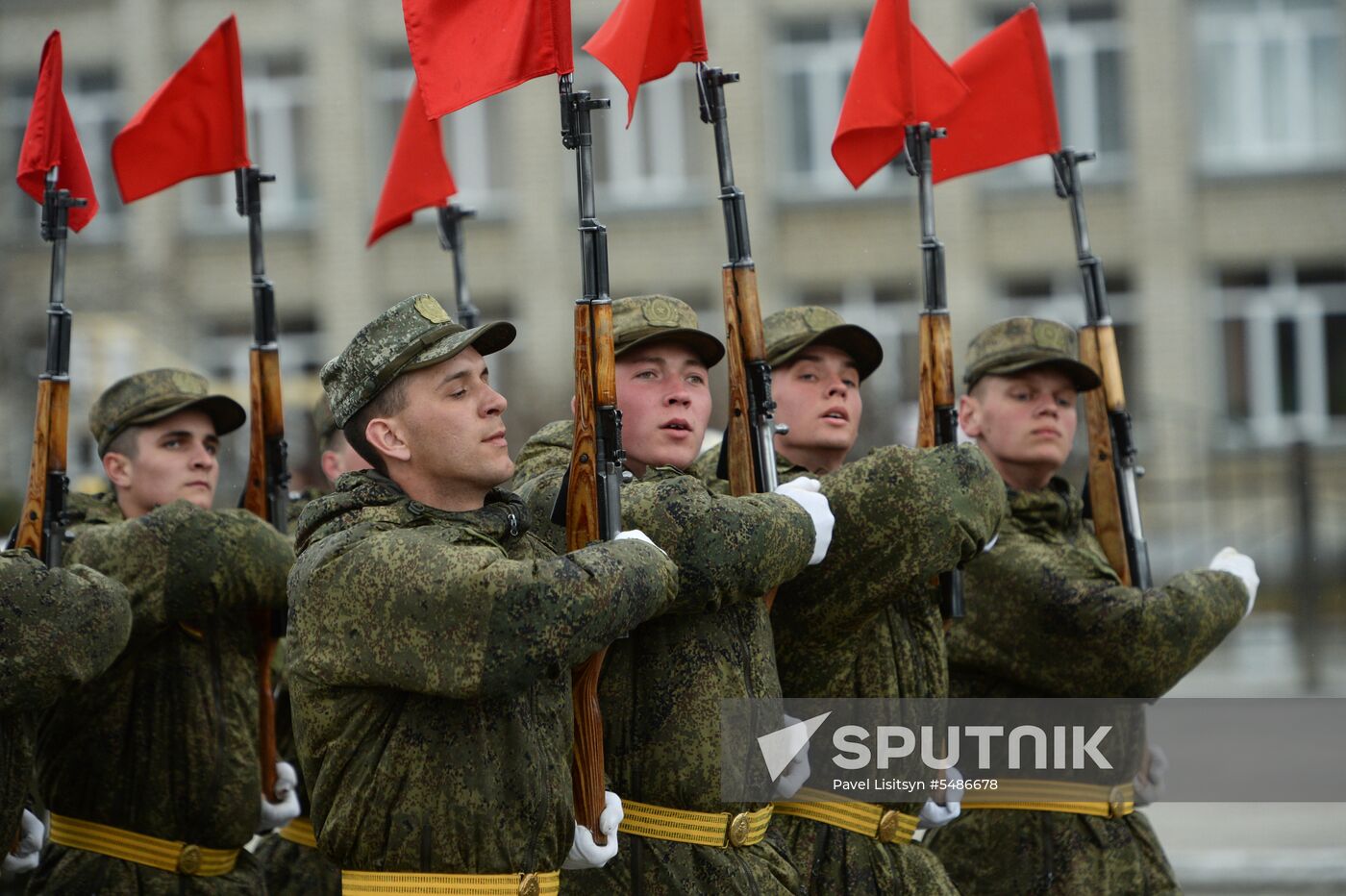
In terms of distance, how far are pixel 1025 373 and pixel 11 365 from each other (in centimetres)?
1496

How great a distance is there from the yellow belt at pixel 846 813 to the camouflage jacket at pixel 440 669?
1.08 meters

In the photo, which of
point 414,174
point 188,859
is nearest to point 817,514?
point 188,859

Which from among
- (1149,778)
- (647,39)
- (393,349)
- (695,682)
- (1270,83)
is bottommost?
(1149,778)

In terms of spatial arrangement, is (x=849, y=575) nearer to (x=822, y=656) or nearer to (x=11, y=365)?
(x=822, y=656)

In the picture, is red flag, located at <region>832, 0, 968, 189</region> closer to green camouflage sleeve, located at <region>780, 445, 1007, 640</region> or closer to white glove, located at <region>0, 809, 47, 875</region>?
green camouflage sleeve, located at <region>780, 445, 1007, 640</region>

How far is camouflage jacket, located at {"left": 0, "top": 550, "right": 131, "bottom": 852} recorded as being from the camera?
4.59 metres

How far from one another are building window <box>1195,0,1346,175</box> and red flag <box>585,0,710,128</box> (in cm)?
1775

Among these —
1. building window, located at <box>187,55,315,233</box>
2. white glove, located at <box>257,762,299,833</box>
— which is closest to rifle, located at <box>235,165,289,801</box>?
white glove, located at <box>257,762,299,833</box>

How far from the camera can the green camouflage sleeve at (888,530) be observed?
494 cm

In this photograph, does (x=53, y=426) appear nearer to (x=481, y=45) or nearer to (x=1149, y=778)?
(x=481, y=45)

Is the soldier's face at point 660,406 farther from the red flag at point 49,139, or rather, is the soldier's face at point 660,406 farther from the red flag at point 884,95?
the red flag at point 49,139

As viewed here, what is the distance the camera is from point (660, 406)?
16.2 feet

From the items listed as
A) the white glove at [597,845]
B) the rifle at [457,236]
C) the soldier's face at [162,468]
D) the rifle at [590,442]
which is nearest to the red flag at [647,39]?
the rifle at [590,442]

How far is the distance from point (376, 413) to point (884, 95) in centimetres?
225
